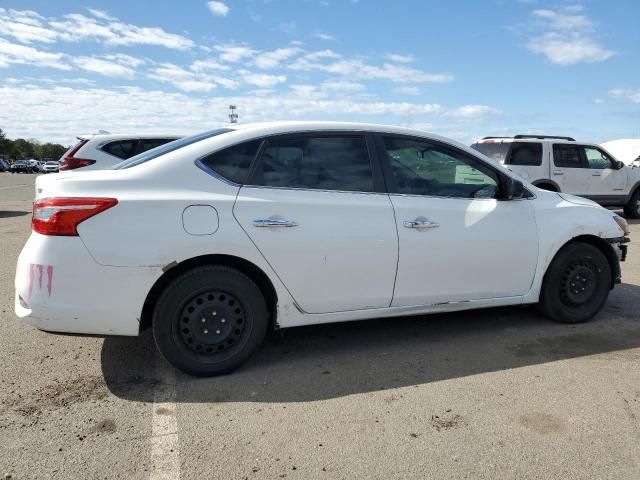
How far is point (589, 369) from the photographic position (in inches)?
148

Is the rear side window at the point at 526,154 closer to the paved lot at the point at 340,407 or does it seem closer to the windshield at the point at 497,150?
the windshield at the point at 497,150

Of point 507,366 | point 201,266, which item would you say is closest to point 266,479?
point 201,266

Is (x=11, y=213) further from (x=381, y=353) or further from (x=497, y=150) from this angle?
(x=381, y=353)

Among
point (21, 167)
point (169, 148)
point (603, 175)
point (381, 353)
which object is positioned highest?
point (21, 167)

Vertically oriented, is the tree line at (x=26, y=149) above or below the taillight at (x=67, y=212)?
above

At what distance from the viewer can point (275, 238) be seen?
11.7 feet

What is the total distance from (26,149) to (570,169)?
13156cm

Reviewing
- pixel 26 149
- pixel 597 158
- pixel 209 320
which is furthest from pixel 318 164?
pixel 26 149

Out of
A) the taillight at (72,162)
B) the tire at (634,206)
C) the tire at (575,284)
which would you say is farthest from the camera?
the tire at (634,206)

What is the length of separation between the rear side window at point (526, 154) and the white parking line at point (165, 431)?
384 inches

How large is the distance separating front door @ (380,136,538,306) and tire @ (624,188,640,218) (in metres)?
10.6

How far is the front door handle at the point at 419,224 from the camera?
392 centimetres

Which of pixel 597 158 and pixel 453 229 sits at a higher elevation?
pixel 597 158

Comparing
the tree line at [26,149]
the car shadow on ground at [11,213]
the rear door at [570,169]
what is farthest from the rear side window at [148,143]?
the tree line at [26,149]
